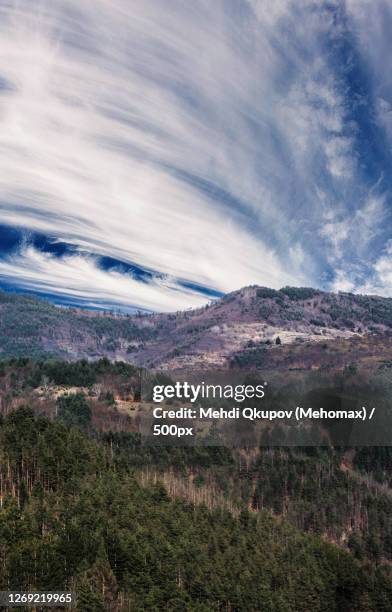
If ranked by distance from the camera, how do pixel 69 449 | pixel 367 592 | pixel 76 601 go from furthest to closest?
pixel 367 592
pixel 69 449
pixel 76 601

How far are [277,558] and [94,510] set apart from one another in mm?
57325

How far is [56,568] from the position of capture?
6625 centimetres

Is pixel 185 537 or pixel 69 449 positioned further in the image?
pixel 69 449

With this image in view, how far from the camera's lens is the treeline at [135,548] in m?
67.4

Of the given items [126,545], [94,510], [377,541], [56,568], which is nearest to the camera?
[56,568]

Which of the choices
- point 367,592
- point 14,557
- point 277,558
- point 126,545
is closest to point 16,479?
point 126,545

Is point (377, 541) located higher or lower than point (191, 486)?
lower

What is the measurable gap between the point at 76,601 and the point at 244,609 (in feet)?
147

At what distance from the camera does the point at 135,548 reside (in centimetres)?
7875

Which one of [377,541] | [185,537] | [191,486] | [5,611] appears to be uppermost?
[5,611]

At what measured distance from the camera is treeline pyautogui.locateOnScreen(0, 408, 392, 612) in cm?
6744

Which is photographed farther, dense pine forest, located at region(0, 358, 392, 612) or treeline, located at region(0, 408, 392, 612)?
dense pine forest, located at region(0, 358, 392, 612)

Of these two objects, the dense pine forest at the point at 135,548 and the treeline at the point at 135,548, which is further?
the dense pine forest at the point at 135,548

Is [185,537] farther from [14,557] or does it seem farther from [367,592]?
[367,592]
